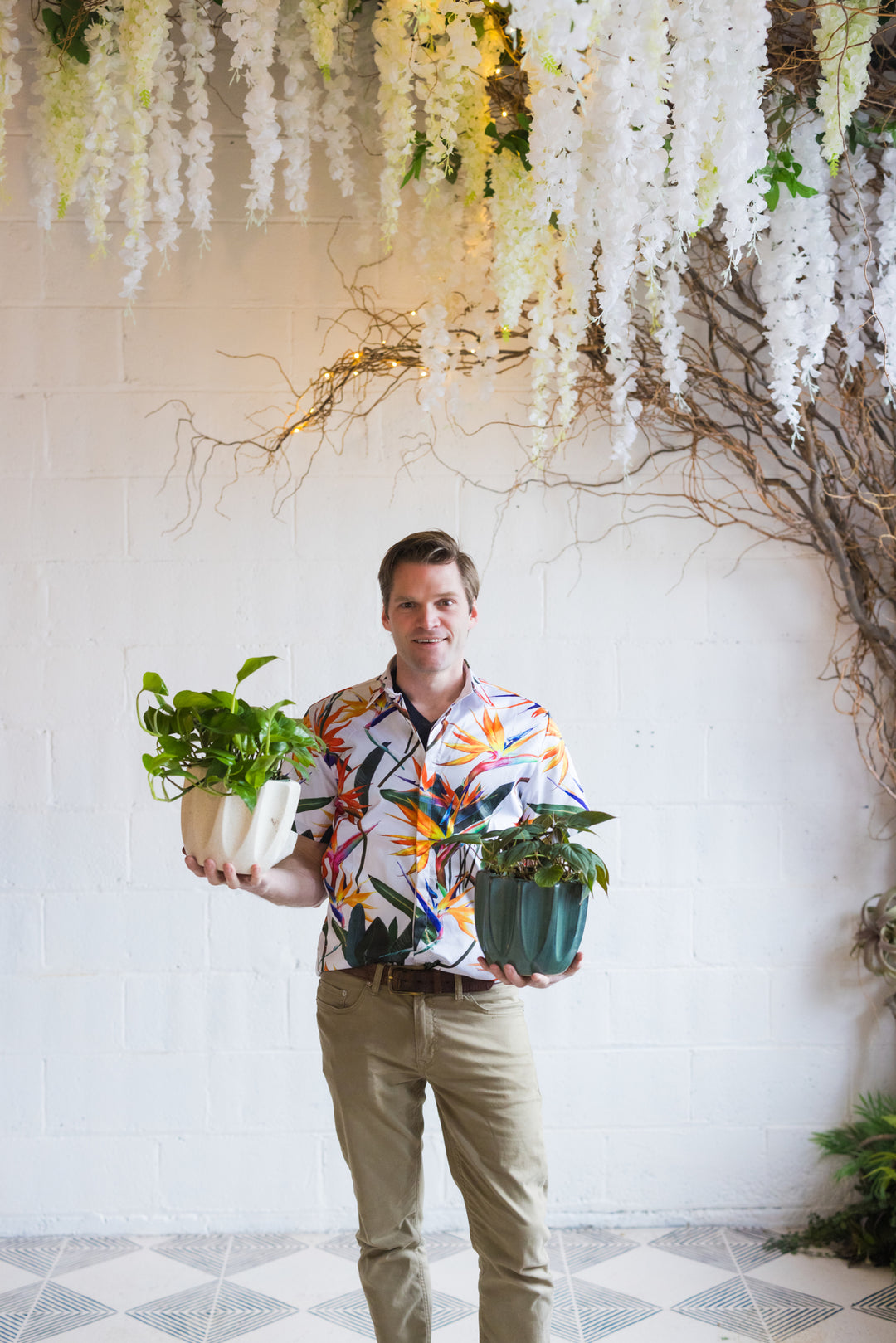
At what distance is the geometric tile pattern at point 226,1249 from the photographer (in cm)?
242

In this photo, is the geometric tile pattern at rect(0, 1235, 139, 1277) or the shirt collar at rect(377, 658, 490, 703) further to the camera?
the geometric tile pattern at rect(0, 1235, 139, 1277)

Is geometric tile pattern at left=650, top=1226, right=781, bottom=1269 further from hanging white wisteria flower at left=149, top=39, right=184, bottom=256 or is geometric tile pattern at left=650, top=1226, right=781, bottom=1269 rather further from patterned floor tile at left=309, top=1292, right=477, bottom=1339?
hanging white wisteria flower at left=149, top=39, right=184, bottom=256

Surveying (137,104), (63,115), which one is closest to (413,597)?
(137,104)

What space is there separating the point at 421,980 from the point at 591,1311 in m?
0.99

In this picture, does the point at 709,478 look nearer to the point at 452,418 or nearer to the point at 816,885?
the point at 452,418

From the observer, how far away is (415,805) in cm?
180

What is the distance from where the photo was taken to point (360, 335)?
8.31ft

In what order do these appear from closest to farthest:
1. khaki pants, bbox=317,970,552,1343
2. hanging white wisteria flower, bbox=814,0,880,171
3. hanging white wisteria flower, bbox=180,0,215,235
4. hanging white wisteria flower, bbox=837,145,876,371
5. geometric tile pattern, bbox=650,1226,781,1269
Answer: khaki pants, bbox=317,970,552,1343 → hanging white wisteria flower, bbox=814,0,880,171 → hanging white wisteria flower, bbox=180,0,215,235 → hanging white wisteria flower, bbox=837,145,876,371 → geometric tile pattern, bbox=650,1226,781,1269

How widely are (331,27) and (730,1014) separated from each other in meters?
2.25

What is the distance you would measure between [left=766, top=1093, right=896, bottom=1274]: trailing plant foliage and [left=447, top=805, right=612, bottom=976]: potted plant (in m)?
1.30

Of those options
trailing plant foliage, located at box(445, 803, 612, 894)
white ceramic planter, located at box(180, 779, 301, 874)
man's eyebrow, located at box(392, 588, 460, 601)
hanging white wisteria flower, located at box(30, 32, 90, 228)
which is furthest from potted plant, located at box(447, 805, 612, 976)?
hanging white wisteria flower, located at box(30, 32, 90, 228)

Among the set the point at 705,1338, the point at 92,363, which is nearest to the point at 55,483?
the point at 92,363

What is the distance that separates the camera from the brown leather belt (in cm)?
175

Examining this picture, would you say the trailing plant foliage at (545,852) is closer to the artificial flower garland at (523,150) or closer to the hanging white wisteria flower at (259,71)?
the artificial flower garland at (523,150)
